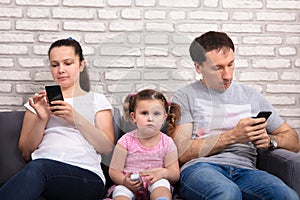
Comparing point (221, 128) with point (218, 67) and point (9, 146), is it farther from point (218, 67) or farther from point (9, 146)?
point (9, 146)

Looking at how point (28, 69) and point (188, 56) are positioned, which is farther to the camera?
point (28, 69)

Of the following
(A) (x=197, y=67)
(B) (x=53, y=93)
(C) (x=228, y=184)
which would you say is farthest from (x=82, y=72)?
(C) (x=228, y=184)

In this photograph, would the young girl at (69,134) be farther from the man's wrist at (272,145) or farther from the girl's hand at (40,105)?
the man's wrist at (272,145)

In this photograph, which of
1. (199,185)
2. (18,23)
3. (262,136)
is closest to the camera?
(199,185)

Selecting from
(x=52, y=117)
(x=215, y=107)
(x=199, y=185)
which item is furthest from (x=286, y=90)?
(x=52, y=117)

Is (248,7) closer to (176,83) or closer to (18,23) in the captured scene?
(176,83)

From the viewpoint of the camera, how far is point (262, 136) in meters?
2.32

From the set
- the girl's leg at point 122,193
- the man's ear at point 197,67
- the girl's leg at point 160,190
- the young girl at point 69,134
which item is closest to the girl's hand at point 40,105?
the young girl at point 69,134

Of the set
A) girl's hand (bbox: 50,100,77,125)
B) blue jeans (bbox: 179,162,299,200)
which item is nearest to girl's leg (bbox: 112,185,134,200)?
blue jeans (bbox: 179,162,299,200)

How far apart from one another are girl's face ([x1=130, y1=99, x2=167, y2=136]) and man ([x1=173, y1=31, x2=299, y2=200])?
0.14 m

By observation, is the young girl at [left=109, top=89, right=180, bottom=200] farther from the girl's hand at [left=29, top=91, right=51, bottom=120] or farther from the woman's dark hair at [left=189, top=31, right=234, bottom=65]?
the girl's hand at [left=29, top=91, right=51, bottom=120]

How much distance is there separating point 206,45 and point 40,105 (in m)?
0.79

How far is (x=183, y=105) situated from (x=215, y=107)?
146 mm

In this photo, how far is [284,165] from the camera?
7.27ft
